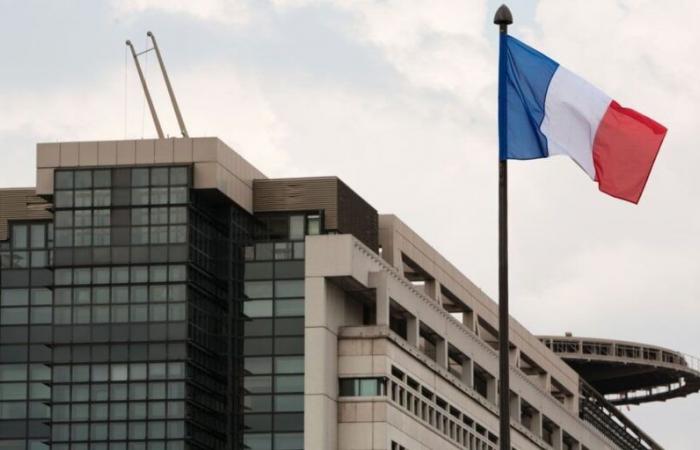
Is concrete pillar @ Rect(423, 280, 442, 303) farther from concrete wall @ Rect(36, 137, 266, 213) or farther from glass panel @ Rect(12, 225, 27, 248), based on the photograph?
glass panel @ Rect(12, 225, 27, 248)

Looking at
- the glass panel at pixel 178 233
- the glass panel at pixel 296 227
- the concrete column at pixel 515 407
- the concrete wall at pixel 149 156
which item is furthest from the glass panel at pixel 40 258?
the concrete column at pixel 515 407

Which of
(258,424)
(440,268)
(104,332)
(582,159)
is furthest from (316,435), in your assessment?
(582,159)

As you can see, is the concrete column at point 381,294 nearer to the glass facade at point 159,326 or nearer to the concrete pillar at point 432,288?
the glass facade at point 159,326

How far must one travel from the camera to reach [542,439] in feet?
624

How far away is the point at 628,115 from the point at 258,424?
74.3 m

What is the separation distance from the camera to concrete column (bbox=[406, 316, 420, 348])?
154750mm

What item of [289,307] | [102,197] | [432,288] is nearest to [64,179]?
[102,197]

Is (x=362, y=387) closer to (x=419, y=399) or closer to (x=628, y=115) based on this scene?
(x=419, y=399)

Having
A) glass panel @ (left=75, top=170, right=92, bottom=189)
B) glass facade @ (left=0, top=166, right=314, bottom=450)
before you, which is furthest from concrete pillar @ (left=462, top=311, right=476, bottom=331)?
glass panel @ (left=75, top=170, right=92, bottom=189)

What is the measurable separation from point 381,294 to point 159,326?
1369 cm

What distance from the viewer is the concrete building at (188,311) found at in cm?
14400

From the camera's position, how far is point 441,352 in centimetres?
16238

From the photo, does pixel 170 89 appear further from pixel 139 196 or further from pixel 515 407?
pixel 515 407

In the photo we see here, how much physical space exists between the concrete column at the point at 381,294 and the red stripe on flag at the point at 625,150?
246ft
